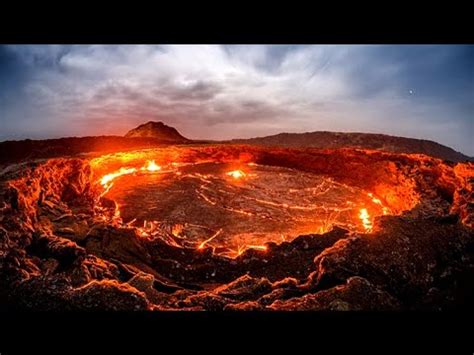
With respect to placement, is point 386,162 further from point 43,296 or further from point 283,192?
point 43,296

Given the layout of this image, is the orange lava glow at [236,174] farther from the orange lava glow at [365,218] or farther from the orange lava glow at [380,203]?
the orange lava glow at [365,218]

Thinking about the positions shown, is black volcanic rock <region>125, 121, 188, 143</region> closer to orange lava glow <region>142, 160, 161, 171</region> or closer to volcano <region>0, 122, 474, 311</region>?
volcano <region>0, 122, 474, 311</region>

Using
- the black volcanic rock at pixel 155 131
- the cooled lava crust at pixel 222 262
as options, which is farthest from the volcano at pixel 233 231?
the black volcanic rock at pixel 155 131

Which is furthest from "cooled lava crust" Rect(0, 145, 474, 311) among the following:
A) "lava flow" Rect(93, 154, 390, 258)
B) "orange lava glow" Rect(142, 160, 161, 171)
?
"orange lava glow" Rect(142, 160, 161, 171)

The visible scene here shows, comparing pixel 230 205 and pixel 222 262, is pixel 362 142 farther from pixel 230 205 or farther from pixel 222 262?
pixel 222 262

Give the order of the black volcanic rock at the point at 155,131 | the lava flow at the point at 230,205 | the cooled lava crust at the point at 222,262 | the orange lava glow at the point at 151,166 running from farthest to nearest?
the black volcanic rock at the point at 155,131 → the orange lava glow at the point at 151,166 → the lava flow at the point at 230,205 → the cooled lava crust at the point at 222,262

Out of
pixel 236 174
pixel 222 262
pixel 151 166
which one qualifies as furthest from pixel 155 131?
pixel 222 262
